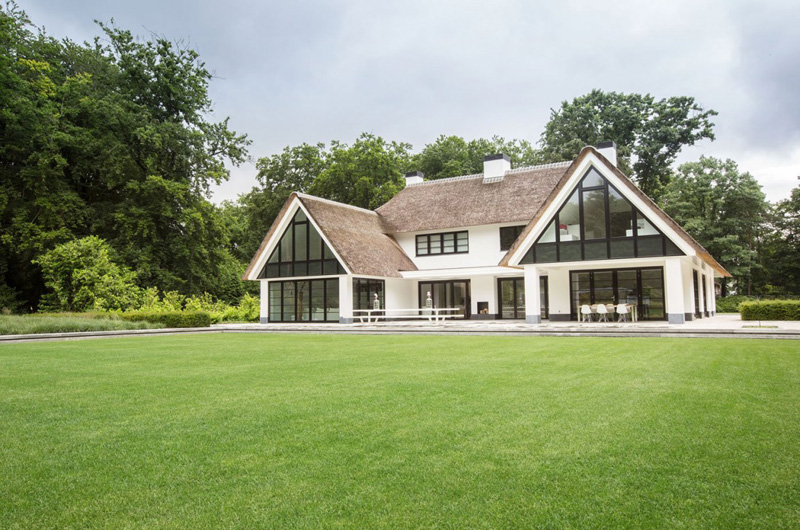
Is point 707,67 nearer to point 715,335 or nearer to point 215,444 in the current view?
point 715,335

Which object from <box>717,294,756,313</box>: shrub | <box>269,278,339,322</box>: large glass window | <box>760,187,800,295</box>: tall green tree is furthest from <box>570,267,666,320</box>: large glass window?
<box>760,187,800,295</box>: tall green tree

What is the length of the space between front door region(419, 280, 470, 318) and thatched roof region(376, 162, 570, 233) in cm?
317

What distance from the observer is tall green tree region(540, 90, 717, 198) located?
41.3m

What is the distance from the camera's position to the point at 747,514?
312 centimetres

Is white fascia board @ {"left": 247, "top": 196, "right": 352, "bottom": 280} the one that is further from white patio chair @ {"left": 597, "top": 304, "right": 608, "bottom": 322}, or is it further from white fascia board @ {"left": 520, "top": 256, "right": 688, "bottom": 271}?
white patio chair @ {"left": 597, "top": 304, "right": 608, "bottom": 322}

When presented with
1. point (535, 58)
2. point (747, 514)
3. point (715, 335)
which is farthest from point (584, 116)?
point (747, 514)

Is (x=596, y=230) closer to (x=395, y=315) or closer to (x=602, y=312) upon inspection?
(x=602, y=312)

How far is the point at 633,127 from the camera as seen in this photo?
1662 inches

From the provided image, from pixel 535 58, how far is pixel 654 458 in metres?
18.4

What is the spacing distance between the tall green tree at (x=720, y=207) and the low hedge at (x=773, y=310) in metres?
16.8

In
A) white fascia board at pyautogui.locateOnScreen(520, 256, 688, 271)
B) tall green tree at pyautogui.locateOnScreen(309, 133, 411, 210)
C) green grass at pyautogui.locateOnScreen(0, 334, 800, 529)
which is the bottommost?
green grass at pyautogui.locateOnScreen(0, 334, 800, 529)

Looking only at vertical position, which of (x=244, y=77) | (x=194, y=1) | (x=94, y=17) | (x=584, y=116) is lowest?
(x=244, y=77)

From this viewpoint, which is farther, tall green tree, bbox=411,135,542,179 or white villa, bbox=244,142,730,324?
tall green tree, bbox=411,135,542,179

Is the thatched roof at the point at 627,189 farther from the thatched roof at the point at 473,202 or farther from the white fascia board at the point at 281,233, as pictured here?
the white fascia board at the point at 281,233
